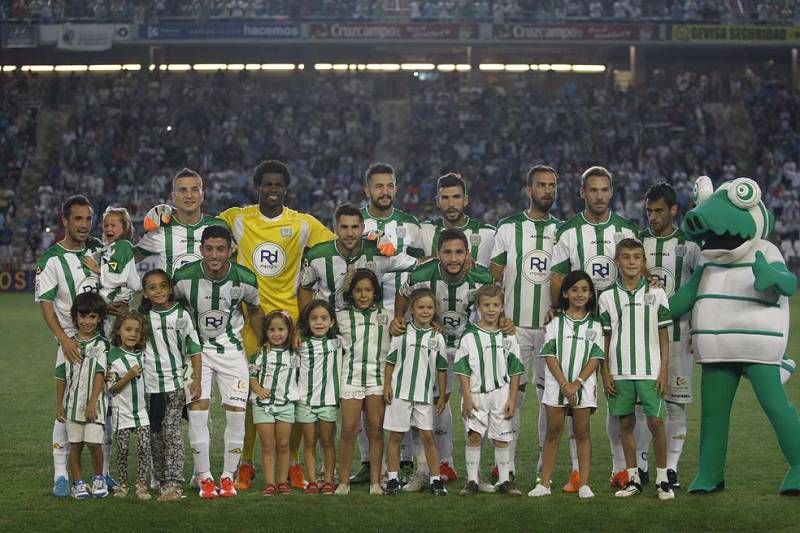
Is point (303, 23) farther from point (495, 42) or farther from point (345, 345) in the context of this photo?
point (345, 345)

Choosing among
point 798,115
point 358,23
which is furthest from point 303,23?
point 798,115

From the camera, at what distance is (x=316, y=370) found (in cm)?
867

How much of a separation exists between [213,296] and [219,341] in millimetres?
311

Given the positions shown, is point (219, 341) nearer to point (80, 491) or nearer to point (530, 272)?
point (80, 491)

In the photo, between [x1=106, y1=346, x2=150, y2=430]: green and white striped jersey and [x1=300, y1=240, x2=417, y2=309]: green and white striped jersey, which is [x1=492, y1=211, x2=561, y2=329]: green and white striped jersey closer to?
[x1=300, y1=240, x2=417, y2=309]: green and white striped jersey

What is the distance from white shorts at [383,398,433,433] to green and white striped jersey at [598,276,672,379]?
1.25 meters

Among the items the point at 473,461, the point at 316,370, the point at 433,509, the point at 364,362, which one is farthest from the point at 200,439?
the point at 473,461

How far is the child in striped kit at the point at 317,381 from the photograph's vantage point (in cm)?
863

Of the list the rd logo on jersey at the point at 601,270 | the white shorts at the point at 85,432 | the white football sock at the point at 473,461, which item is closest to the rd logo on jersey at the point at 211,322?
the white shorts at the point at 85,432

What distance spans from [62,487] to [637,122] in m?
31.8

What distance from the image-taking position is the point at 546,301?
9109 mm

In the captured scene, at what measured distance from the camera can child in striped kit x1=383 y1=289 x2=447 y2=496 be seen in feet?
28.2

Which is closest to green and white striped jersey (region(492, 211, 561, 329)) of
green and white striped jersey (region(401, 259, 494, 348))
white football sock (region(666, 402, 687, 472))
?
green and white striped jersey (region(401, 259, 494, 348))

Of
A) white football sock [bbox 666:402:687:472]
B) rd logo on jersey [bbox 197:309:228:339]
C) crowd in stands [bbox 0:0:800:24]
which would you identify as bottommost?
white football sock [bbox 666:402:687:472]
